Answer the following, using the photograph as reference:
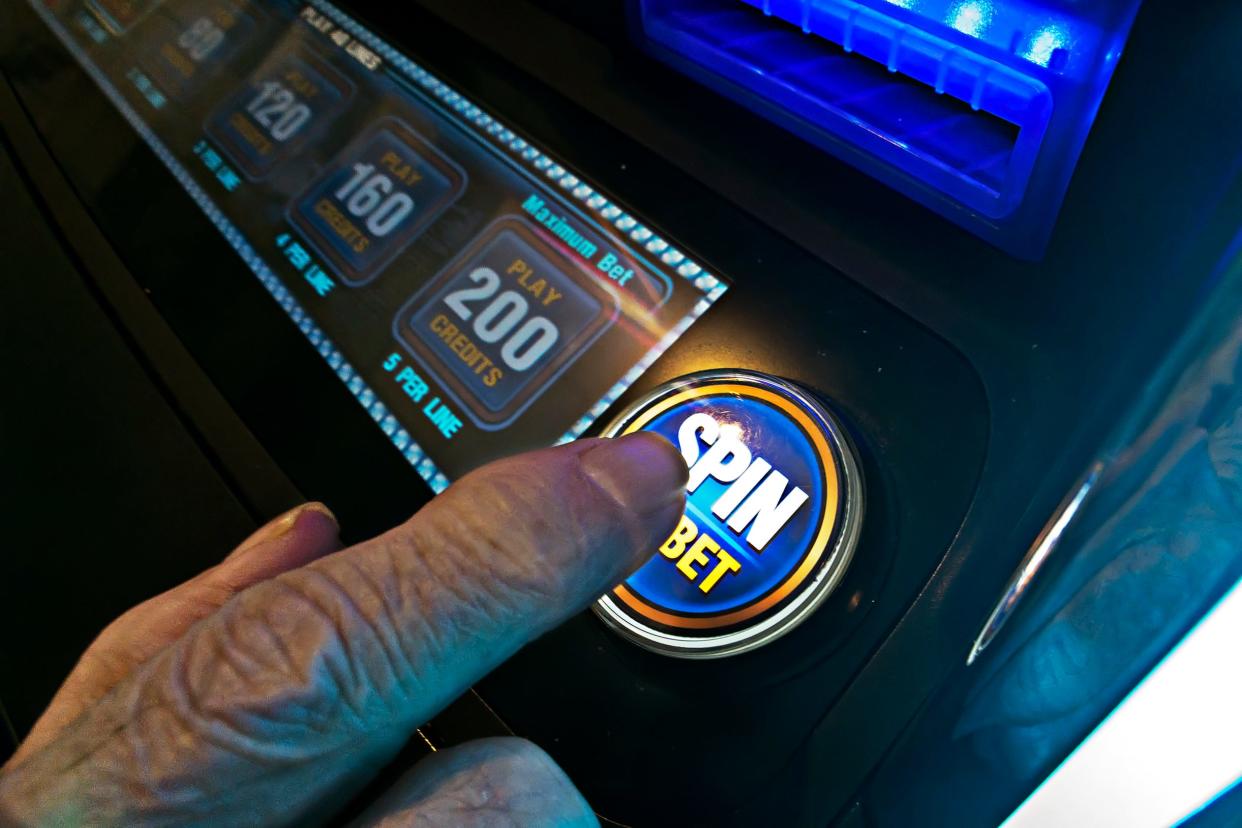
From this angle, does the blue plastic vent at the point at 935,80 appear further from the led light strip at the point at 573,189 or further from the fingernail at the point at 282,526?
the fingernail at the point at 282,526

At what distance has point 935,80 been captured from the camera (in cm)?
57

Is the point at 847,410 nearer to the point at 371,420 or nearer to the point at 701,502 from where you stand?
the point at 701,502

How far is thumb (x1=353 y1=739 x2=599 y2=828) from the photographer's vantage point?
1.61 ft

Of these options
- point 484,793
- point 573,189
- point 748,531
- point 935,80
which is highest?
point 935,80

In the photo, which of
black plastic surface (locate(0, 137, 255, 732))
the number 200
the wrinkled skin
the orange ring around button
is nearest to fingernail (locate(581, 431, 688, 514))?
the wrinkled skin

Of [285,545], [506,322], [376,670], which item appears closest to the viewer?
[376,670]

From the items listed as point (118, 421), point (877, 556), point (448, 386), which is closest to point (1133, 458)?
point (877, 556)

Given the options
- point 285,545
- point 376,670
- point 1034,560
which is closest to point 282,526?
point 285,545

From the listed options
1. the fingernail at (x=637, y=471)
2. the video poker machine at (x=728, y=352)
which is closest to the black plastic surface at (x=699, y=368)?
the video poker machine at (x=728, y=352)

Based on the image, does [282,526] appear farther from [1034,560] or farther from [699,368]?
[1034,560]

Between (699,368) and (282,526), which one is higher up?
(699,368)

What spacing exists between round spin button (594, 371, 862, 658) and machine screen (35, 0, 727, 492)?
0.36 feet

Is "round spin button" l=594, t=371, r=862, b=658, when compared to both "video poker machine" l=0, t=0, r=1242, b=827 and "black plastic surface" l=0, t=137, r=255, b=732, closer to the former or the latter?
"video poker machine" l=0, t=0, r=1242, b=827

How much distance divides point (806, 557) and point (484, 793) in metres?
0.25
